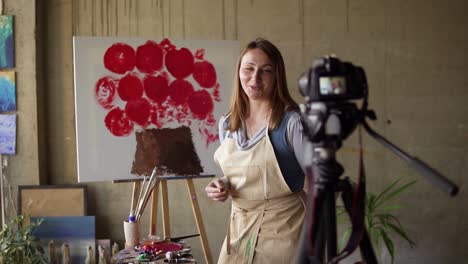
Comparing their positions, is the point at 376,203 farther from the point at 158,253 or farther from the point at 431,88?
the point at 158,253

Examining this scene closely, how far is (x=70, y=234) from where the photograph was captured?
9.90ft

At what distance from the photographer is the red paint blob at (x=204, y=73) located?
280 centimetres

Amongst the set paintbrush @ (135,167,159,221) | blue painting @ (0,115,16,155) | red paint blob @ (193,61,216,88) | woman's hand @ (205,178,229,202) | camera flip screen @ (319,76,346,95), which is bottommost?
paintbrush @ (135,167,159,221)

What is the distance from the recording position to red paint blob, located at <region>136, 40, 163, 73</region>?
8.98 feet

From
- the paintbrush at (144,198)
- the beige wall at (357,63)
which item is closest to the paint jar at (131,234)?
the paintbrush at (144,198)

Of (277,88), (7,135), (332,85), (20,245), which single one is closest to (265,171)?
(277,88)

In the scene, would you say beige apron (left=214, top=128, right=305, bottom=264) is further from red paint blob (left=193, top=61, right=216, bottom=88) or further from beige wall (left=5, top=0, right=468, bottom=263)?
beige wall (left=5, top=0, right=468, bottom=263)

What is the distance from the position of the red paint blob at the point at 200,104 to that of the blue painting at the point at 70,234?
0.97 meters

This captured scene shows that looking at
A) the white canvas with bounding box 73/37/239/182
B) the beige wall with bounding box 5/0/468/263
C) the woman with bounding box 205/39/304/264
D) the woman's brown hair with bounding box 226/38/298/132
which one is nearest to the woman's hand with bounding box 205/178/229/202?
the woman with bounding box 205/39/304/264

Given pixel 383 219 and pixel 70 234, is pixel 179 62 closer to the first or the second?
pixel 70 234

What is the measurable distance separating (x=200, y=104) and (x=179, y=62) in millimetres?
273

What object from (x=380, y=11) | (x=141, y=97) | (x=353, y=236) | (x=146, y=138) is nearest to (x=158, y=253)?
(x=146, y=138)

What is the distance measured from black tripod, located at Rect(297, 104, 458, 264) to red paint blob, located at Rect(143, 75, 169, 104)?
6.13ft

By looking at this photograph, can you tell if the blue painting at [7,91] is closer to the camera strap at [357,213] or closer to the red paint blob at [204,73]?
the red paint blob at [204,73]
